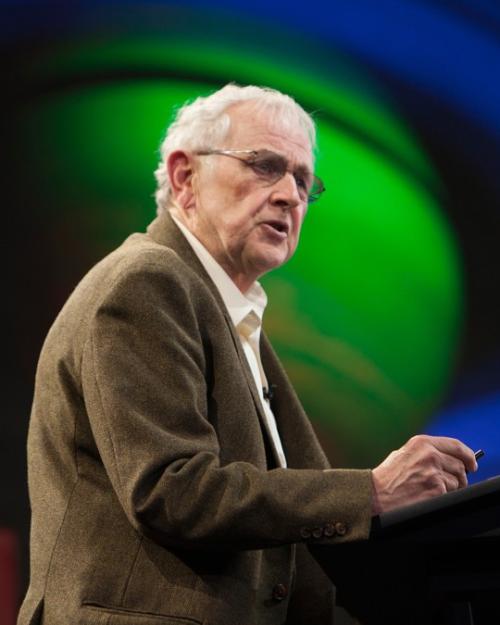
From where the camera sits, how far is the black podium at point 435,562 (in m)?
1.56

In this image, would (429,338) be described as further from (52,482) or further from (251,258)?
(52,482)

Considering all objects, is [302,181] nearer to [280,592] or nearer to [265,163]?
[265,163]

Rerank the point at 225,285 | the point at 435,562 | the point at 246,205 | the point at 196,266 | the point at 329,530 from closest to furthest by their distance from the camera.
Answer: the point at 435,562 → the point at 329,530 → the point at 196,266 → the point at 225,285 → the point at 246,205

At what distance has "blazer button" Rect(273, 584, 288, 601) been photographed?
205 cm

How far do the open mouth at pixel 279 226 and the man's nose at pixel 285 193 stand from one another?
43mm

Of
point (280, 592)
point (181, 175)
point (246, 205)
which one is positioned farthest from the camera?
point (181, 175)

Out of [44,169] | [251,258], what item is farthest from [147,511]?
[44,169]

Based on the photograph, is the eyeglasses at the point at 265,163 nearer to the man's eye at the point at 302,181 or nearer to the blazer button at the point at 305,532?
the man's eye at the point at 302,181

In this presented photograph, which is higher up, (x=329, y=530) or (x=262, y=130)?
(x=262, y=130)

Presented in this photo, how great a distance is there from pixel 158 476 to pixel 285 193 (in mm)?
974

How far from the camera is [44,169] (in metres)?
3.07

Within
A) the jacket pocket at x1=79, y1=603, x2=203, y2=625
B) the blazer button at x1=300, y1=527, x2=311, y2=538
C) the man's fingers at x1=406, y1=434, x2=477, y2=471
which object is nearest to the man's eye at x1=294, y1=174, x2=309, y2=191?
the man's fingers at x1=406, y1=434, x2=477, y2=471

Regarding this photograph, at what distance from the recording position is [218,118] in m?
2.61

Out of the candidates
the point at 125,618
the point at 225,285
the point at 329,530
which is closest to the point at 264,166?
the point at 225,285
